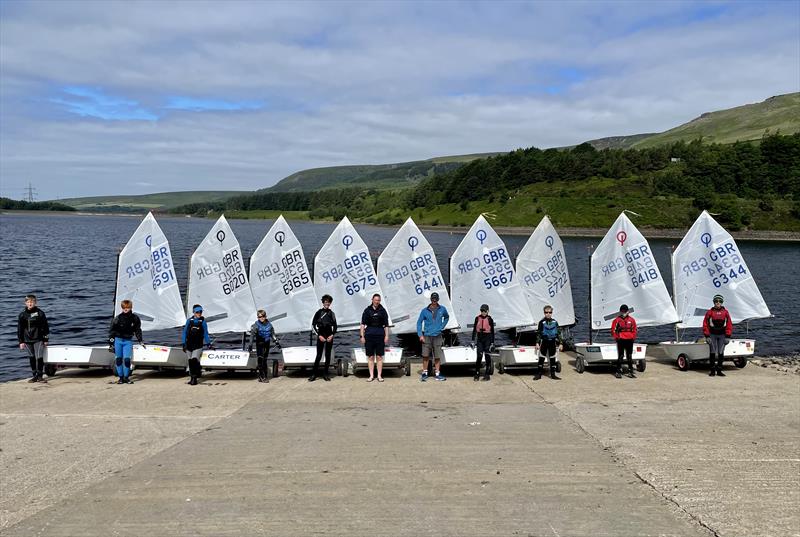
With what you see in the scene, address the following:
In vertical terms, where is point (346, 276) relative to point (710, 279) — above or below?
above

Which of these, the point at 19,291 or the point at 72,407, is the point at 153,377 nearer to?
the point at 72,407

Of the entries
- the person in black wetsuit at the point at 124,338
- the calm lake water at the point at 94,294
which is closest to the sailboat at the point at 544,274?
the calm lake water at the point at 94,294

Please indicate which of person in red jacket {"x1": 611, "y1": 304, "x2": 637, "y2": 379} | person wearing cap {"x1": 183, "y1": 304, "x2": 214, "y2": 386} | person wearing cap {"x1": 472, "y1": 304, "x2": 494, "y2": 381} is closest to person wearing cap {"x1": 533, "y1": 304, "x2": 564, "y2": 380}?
person wearing cap {"x1": 472, "y1": 304, "x2": 494, "y2": 381}

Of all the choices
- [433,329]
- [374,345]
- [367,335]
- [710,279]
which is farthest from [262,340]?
[710,279]

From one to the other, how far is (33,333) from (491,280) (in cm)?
1173

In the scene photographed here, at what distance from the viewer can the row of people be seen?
1456 centimetres

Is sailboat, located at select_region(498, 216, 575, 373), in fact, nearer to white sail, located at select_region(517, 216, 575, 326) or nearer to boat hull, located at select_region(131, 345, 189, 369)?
white sail, located at select_region(517, 216, 575, 326)

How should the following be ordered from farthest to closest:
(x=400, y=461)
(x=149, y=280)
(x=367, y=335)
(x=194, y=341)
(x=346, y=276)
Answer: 1. (x=346, y=276)
2. (x=149, y=280)
3. (x=367, y=335)
4. (x=194, y=341)
5. (x=400, y=461)

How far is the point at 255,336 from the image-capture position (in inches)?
597

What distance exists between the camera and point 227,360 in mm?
14930

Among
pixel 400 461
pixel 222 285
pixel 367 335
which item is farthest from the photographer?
pixel 222 285

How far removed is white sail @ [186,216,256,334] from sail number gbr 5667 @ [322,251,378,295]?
2.65 meters

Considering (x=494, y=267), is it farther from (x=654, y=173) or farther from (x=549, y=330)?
(x=654, y=173)

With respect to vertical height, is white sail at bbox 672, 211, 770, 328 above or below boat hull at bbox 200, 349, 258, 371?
above
